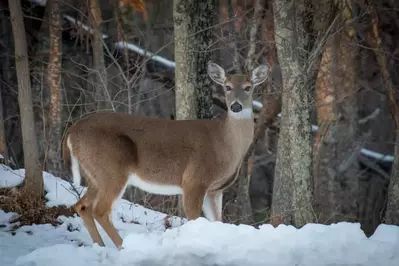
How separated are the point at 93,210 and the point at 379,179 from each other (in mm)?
13867

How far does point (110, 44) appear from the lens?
16.4 meters

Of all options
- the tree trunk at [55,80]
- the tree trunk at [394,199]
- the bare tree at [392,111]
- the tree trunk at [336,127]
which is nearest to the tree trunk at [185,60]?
the bare tree at [392,111]

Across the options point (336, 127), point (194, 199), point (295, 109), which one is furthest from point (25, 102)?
point (336, 127)

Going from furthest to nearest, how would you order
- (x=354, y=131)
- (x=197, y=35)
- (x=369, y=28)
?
1. (x=354, y=131)
2. (x=369, y=28)
3. (x=197, y=35)

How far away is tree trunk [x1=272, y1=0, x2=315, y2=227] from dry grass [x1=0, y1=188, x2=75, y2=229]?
2.52 metres

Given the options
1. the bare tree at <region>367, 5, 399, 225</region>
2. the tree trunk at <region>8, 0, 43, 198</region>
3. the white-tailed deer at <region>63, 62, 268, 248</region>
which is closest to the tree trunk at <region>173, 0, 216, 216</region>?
the white-tailed deer at <region>63, 62, 268, 248</region>

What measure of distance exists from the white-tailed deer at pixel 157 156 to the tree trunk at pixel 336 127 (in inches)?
242

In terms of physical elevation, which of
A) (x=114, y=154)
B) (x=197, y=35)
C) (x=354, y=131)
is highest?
(x=197, y=35)

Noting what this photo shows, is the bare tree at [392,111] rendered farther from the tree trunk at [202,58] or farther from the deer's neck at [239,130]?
the deer's neck at [239,130]

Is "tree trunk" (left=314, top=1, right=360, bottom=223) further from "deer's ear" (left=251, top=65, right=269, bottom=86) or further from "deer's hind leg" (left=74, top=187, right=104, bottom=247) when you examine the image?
"deer's hind leg" (left=74, top=187, right=104, bottom=247)

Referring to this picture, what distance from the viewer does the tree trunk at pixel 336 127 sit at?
1428cm

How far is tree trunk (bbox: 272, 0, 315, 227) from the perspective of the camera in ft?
26.8

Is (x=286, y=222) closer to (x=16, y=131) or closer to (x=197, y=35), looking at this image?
(x=197, y=35)

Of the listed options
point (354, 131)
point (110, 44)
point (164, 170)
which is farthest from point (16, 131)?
point (164, 170)
